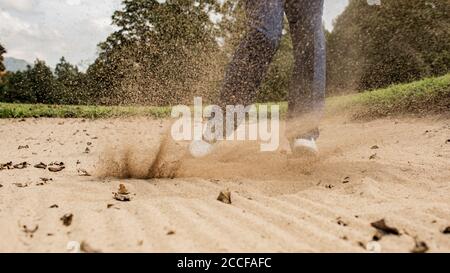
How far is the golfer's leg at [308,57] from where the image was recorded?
255 cm

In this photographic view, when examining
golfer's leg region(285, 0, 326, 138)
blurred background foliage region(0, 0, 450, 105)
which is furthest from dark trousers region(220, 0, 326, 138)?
blurred background foliage region(0, 0, 450, 105)

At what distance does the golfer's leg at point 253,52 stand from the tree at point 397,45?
13772mm

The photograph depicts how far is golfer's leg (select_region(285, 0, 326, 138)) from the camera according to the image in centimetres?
255

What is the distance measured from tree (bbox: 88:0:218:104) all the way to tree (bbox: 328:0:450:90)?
590 cm

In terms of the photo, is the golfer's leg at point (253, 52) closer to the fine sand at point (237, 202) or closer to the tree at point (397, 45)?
the fine sand at point (237, 202)

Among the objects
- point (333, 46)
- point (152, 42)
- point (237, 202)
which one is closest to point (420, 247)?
point (237, 202)

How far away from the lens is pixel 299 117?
8.54 ft

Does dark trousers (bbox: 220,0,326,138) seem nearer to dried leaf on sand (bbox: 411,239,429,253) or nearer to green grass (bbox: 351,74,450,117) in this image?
dried leaf on sand (bbox: 411,239,429,253)

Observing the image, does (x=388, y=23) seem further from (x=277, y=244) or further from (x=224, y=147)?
(x=277, y=244)

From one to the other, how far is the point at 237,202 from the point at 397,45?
1776 cm

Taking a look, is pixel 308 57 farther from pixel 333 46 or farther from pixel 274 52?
pixel 333 46

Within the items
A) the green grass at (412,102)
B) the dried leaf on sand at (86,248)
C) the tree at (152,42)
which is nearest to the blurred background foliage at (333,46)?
the tree at (152,42)

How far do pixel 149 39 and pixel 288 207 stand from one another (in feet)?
63.7

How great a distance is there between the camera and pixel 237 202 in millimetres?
1734
